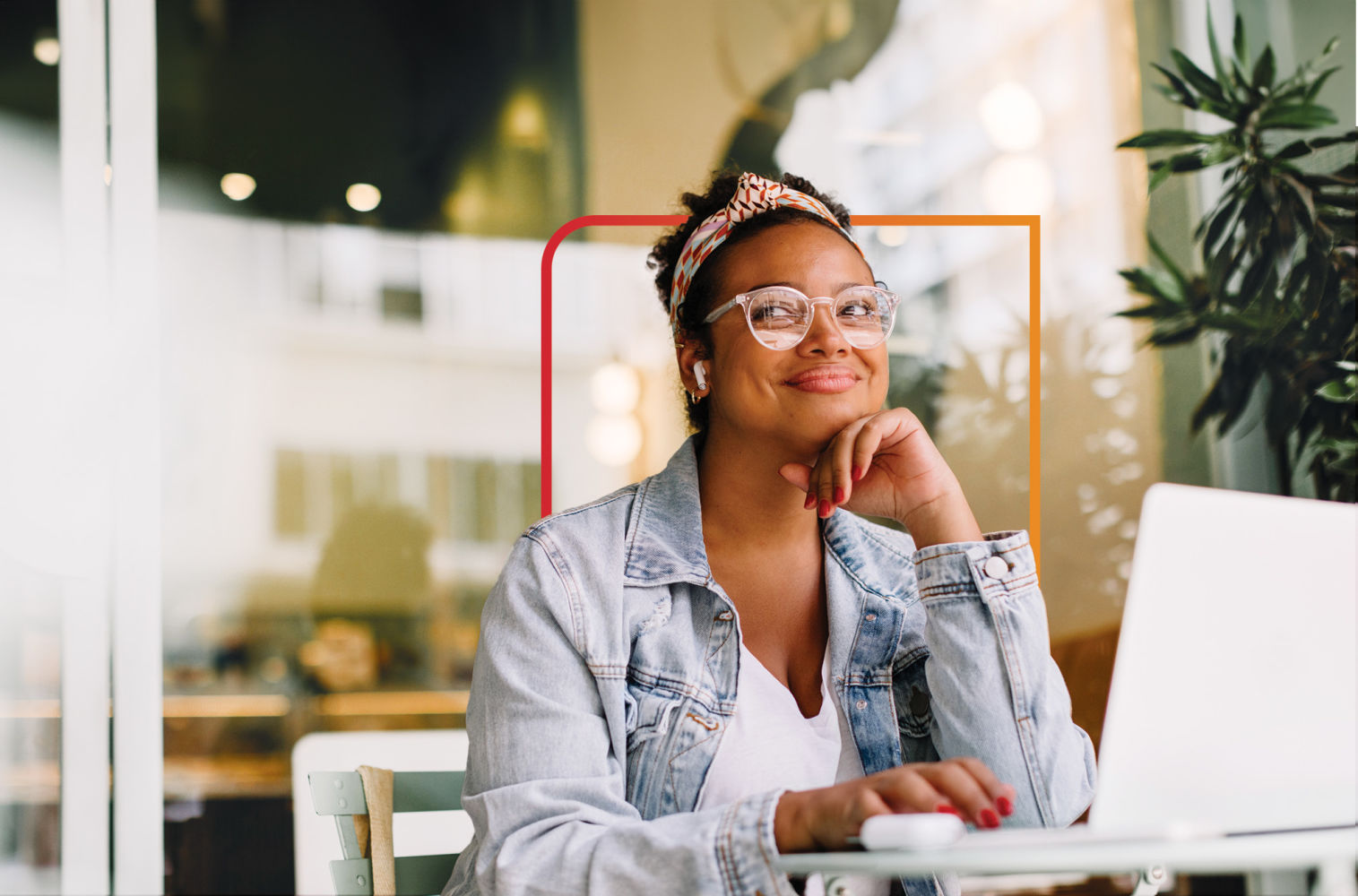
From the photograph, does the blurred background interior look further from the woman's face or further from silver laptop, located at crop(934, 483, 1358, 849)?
silver laptop, located at crop(934, 483, 1358, 849)

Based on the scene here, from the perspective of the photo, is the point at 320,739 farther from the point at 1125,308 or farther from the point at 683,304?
the point at 1125,308

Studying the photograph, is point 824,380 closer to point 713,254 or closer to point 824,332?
point 824,332

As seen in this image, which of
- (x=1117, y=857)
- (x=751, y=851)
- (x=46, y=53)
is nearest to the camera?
(x=1117, y=857)

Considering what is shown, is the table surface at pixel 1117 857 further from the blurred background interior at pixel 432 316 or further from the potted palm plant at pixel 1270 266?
the potted palm plant at pixel 1270 266

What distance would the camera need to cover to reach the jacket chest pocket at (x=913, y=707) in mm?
1615

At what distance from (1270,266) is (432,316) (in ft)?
6.08

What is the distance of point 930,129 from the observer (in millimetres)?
2922

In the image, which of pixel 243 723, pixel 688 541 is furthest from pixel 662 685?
pixel 243 723

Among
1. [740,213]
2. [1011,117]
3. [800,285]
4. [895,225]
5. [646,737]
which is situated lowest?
[646,737]

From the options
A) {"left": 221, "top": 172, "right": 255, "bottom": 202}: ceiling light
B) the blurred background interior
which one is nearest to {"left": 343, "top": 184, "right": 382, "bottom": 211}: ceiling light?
the blurred background interior

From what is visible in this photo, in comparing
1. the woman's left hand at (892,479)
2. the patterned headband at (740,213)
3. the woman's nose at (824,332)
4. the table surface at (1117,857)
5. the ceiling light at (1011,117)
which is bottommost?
the table surface at (1117,857)

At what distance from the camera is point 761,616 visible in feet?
5.44

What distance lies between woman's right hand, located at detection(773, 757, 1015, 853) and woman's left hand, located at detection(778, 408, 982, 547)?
0.49 m

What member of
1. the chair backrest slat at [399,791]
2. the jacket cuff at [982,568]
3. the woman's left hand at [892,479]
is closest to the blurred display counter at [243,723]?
the chair backrest slat at [399,791]
